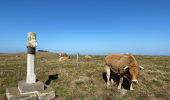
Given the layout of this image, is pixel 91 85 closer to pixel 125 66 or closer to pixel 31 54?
pixel 125 66

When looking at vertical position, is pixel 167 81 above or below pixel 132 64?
below

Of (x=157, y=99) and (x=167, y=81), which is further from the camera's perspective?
(x=167, y=81)

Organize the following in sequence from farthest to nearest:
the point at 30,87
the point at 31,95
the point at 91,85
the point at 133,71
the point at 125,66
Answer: the point at 91,85, the point at 125,66, the point at 133,71, the point at 30,87, the point at 31,95

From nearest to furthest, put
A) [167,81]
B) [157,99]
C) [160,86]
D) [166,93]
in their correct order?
[157,99], [166,93], [160,86], [167,81]

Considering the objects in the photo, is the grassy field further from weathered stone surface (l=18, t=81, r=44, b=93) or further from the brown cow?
weathered stone surface (l=18, t=81, r=44, b=93)

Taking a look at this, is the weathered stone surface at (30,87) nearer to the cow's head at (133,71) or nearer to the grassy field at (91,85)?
the grassy field at (91,85)

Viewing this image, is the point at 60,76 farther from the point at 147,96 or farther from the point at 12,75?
the point at 147,96

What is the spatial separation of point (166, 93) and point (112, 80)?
13.9 ft

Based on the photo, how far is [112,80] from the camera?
15.9 m

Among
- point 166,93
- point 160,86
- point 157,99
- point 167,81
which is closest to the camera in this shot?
point 157,99

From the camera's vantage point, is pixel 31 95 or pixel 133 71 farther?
pixel 133 71

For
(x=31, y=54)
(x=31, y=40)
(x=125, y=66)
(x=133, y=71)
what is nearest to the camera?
(x=31, y=40)

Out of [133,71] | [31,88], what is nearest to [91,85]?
[133,71]

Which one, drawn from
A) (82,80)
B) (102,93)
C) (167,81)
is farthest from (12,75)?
(167,81)
